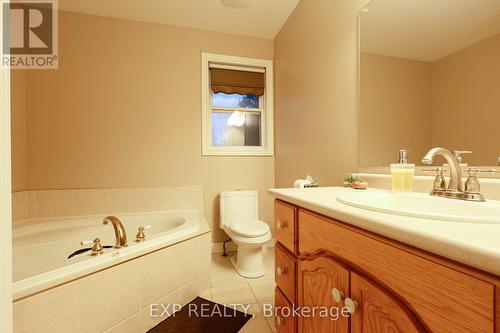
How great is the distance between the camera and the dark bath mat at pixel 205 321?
1.38 meters

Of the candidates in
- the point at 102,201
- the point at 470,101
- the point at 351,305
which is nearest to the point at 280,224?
the point at 351,305

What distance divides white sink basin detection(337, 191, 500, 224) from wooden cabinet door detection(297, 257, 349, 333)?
0.21m

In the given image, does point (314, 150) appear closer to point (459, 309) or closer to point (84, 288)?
point (459, 309)

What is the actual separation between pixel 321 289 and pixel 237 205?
175 centimetres

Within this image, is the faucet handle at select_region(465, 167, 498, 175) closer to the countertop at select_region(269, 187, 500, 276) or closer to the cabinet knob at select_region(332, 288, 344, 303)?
the countertop at select_region(269, 187, 500, 276)

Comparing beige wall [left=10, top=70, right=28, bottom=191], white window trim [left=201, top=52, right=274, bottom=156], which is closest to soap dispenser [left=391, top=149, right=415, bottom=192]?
white window trim [left=201, top=52, right=274, bottom=156]

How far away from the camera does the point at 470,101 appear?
2.78ft

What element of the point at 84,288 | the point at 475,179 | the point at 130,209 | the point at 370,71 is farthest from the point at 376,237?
the point at 130,209

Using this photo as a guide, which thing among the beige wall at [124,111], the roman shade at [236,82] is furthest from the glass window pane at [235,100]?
the beige wall at [124,111]

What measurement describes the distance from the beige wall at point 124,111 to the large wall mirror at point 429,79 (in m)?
1.68

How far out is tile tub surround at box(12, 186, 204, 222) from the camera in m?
2.12

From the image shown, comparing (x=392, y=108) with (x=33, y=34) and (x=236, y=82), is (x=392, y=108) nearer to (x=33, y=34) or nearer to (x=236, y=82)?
(x=236, y=82)

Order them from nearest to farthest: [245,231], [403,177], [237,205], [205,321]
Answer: [403,177] < [205,321] < [245,231] < [237,205]

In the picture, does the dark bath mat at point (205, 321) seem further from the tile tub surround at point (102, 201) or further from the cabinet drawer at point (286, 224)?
the tile tub surround at point (102, 201)
